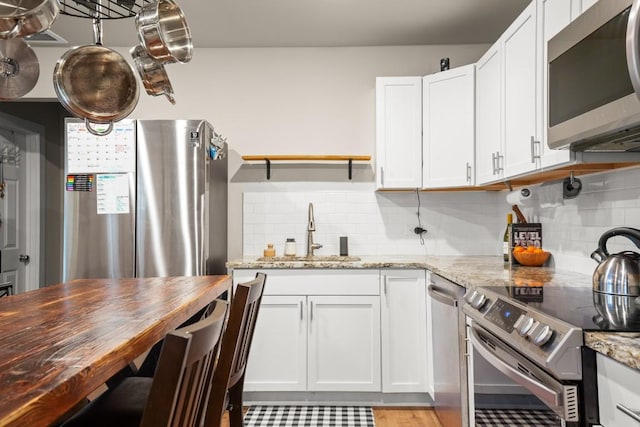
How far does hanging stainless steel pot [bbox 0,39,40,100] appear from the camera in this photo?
1799mm

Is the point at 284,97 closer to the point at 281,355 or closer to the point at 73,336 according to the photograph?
the point at 281,355

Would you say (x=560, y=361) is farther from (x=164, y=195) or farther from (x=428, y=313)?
(x=164, y=195)

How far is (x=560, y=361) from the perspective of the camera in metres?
1.07

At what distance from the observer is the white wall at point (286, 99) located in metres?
3.46

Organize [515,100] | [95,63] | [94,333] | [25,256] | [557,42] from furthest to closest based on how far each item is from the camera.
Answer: [25,256] → [515,100] → [95,63] → [557,42] → [94,333]

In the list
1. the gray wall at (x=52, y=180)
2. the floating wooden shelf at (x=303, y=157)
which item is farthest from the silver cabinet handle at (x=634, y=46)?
the gray wall at (x=52, y=180)

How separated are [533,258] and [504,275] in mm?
482

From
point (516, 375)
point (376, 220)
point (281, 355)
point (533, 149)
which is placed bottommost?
point (281, 355)

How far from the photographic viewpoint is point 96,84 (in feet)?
6.26

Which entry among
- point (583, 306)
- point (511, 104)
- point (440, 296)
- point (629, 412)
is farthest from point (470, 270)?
point (629, 412)

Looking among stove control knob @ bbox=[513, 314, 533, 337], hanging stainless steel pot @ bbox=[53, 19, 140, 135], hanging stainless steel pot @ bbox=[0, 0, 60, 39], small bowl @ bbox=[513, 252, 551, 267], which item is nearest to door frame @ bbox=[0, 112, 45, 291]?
hanging stainless steel pot @ bbox=[53, 19, 140, 135]

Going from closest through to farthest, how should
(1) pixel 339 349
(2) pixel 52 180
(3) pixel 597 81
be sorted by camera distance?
(3) pixel 597 81
(1) pixel 339 349
(2) pixel 52 180

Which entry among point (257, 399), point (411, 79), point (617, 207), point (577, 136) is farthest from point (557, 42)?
point (257, 399)

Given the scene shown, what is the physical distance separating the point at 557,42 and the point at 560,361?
115 cm
